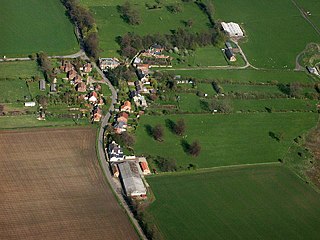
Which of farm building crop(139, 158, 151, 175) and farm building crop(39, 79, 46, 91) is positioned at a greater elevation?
farm building crop(39, 79, 46, 91)

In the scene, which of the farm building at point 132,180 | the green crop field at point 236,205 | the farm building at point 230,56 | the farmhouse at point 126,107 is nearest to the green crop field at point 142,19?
the farm building at point 230,56

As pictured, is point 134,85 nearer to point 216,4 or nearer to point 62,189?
point 62,189

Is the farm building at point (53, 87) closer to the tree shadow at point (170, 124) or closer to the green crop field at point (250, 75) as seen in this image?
the tree shadow at point (170, 124)

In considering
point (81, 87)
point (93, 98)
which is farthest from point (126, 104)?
point (81, 87)

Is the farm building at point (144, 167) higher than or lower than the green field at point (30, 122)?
higher

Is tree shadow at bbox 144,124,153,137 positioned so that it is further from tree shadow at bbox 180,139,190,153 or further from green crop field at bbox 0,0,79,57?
green crop field at bbox 0,0,79,57

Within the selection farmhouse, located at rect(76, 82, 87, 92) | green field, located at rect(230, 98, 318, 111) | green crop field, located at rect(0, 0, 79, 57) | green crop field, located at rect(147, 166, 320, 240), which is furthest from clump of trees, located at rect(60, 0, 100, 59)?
green crop field, located at rect(147, 166, 320, 240)
